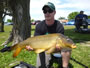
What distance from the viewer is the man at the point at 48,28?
3.76 metres

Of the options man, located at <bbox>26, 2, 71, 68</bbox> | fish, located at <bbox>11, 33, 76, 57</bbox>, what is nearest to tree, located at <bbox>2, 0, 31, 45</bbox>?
man, located at <bbox>26, 2, 71, 68</bbox>

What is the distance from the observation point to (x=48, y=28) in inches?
163

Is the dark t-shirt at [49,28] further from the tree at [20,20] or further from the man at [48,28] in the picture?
the tree at [20,20]

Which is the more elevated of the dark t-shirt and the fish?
the dark t-shirt

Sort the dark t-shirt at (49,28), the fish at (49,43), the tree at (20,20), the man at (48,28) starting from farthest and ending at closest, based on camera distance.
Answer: the tree at (20,20), the dark t-shirt at (49,28), the man at (48,28), the fish at (49,43)

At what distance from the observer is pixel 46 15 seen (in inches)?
152

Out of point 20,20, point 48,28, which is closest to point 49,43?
point 48,28

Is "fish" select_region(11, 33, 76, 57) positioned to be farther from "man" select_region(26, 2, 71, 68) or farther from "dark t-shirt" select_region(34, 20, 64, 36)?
"dark t-shirt" select_region(34, 20, 64, 36)

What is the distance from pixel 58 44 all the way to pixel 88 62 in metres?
2.28

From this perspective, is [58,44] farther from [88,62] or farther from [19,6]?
[19,6]

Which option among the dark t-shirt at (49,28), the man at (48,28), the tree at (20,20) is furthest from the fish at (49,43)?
the tree at (20,20)

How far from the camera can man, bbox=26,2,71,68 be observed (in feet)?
12.3

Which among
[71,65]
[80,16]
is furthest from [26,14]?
[80,16]

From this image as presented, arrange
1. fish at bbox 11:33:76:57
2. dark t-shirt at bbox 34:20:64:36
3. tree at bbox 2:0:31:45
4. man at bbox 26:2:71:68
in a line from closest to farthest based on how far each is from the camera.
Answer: fish at bbox 11:33:76:57, man at bbox 26:2:71:68, dark t-shirt at bbox 34:20:64:36, tree at bbox 2:0:31:45
